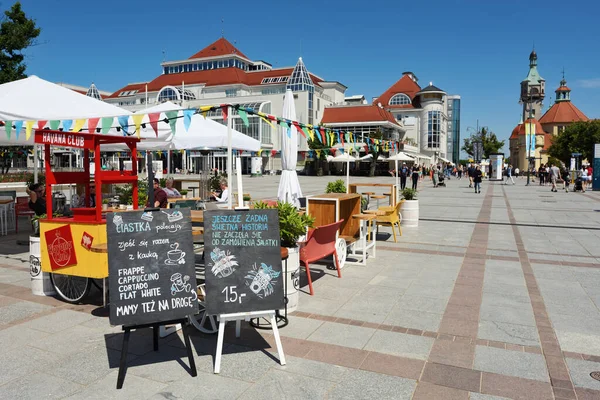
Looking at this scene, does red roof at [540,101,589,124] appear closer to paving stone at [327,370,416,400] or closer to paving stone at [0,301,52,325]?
paving stone at [327,370,416,400]

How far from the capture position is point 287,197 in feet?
31.1

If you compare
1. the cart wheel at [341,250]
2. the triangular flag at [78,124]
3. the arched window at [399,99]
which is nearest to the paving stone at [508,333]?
the cart wheel at [341,250]

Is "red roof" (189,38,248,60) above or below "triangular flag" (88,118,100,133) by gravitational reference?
above

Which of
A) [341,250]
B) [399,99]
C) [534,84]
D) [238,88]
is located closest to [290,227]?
[341,250]

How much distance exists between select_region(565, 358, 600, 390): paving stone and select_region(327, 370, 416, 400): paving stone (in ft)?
4.47

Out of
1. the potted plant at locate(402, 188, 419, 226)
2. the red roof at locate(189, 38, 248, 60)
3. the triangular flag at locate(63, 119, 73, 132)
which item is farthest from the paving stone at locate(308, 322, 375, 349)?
the red roof at locate(189, 38, 248, 60)

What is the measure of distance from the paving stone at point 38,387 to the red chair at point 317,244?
3.12 metres

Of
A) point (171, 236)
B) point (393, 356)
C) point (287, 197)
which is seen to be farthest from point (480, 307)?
point (287, 197)

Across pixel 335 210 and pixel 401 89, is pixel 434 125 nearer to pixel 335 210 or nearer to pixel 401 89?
pixel 401 89

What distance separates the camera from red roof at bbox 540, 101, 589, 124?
102125 mm

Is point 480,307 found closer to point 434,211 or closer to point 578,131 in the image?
point 434,211

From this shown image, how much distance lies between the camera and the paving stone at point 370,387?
11.3ft

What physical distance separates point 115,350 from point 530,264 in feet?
22.6

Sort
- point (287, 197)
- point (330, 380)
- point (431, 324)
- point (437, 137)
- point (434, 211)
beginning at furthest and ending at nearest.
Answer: point (437, 137)
point (434, 211)
point (287, 197)
point (431, 324)
point (330, 380)
